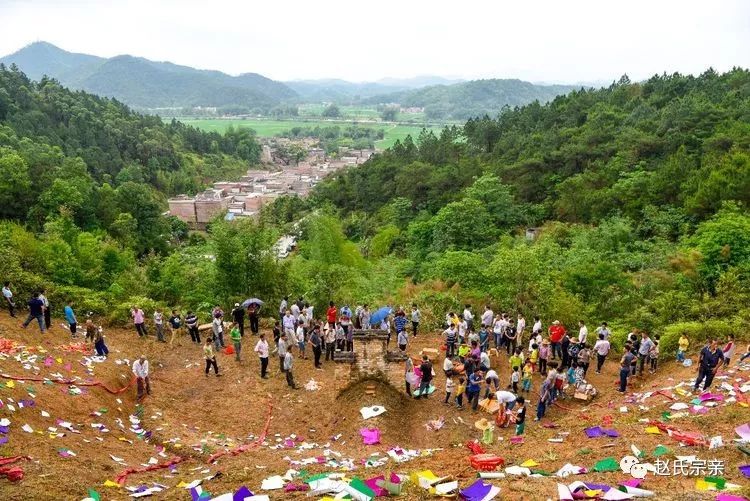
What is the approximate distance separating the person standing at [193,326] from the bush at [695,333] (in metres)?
12.7

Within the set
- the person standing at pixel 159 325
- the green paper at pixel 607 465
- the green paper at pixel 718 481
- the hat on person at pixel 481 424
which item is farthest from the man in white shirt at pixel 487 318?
the person standing at pixel 159 325

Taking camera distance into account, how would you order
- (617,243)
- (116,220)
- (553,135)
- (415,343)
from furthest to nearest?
(553,135) → (116,220) → (617,243) → (415,343)

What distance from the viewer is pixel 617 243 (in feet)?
80.6

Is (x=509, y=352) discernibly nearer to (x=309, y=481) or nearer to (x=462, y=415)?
(x=462, y=415)

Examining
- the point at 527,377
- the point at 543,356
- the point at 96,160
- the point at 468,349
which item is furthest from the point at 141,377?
the point at 96,160

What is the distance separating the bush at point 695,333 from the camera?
13562 millimetres

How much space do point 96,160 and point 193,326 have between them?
205ft

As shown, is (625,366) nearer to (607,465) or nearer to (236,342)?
(607,465)

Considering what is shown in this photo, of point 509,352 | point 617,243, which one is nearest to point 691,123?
point 617,243

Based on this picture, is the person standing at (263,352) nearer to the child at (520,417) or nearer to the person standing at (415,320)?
the person standing at (415,320)

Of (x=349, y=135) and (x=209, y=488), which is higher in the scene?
(x=349, y=135)

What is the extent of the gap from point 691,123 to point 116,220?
141 feet

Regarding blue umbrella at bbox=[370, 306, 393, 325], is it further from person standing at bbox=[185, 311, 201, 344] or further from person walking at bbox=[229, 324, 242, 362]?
person standing at bbox=[185, 311, 201, 344]

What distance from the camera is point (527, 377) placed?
1199 cm
